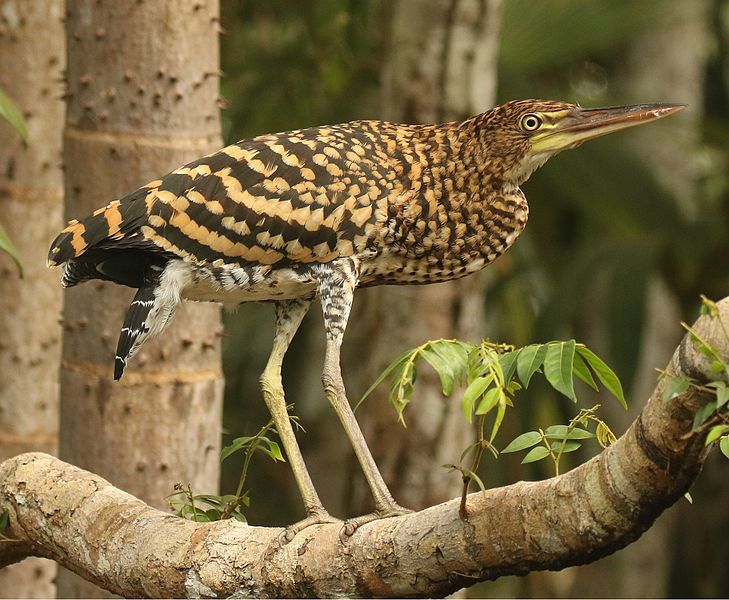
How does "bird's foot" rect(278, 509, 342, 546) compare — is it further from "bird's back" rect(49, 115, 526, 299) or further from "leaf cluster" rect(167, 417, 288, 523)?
"bird's back" rect(49, 115, 526, 299)

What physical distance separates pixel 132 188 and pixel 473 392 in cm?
230

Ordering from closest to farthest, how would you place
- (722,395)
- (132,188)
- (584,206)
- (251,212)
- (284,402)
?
1. (722,395)
2. (251,212)
3. (284,402)
4. (132,188)
5. (584,206)

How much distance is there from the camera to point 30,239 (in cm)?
527

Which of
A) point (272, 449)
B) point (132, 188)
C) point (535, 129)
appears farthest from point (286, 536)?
point (132, 188)

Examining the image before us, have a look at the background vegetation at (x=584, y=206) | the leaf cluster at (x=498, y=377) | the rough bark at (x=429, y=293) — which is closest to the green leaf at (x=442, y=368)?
the leaf cluster at (x=498, y=377)

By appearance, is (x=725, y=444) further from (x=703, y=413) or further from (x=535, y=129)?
(x=535, y=129)

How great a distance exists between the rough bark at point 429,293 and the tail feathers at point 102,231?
257 cm

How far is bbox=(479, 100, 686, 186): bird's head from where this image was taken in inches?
140

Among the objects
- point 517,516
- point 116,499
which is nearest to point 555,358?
point 517,516

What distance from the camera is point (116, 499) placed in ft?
11.0

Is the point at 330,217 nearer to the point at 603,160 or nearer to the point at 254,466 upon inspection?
the point at 603,160

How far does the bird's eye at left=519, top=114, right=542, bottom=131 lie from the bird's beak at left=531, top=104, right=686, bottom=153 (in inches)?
0.8

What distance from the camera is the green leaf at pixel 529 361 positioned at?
2537 millimetres

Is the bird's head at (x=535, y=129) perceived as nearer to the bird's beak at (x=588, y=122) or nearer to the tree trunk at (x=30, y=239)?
the bird's beak at (x=588, y=122)
